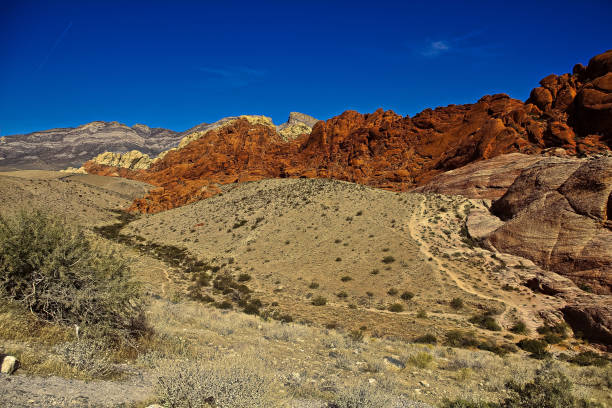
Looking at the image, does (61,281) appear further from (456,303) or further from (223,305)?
(456,303)

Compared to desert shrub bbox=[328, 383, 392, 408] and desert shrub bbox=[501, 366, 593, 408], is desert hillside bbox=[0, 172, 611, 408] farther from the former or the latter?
desert shrub bbox=[501, 366, 593, 408]

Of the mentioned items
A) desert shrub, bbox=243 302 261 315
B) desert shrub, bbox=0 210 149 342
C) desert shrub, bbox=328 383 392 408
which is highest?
desert shrub, bbox=0 210 149 342

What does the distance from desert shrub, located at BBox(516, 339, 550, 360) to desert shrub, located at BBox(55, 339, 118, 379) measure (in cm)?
1421

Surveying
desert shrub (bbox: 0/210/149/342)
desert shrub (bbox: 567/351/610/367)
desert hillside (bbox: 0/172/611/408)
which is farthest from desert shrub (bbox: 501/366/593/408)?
desert shrub (bbox: 0/210/149/342)

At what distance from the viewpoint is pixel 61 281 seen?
671 cm

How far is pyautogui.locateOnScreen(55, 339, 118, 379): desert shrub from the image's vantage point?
512 cm

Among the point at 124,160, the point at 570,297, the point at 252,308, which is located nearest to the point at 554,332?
the point at 570,297

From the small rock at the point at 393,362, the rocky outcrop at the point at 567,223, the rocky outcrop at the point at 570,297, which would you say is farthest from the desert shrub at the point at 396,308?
the rocky outcrop at the point at 567,223

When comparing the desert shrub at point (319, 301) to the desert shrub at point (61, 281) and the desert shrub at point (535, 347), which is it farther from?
the desert shrub at point (61, 281)

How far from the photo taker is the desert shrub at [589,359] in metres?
11.0

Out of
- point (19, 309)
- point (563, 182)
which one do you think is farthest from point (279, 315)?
point (563, 182)

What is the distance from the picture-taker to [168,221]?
4575 cm

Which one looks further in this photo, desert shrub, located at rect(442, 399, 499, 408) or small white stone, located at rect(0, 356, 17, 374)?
desert shrub, located at rect(442, 399, 499, 408)

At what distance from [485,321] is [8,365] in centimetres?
1770
